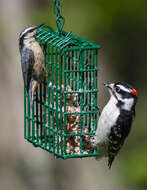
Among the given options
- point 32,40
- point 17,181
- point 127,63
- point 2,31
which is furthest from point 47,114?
point 127,63

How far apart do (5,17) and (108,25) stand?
243 centimetres

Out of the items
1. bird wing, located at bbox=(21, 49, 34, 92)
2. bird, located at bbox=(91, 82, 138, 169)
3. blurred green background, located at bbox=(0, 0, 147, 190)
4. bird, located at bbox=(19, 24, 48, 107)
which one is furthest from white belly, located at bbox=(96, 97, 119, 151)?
blurred green background, located at bbox=(0, 0, 147, 190)

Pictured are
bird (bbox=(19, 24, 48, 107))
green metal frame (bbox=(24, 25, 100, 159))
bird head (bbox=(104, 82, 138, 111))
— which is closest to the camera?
green metal frame (bbox=(24, 25, 100, 159))

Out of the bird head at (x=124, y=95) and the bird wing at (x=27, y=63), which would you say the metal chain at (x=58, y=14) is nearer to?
the bird wing at (x=27, y=63)

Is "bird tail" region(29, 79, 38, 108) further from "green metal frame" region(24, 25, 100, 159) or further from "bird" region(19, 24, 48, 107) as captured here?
"green metal frame" region(24, 25, 100, 159)

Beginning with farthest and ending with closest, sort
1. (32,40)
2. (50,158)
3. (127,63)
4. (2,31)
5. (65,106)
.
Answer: (127,63) < (50,158) < (2,31) < (32,40) < (65,106)

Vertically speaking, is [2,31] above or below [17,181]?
above

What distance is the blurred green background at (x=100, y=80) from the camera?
15.4 meters

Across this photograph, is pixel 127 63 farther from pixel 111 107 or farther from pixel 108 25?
pixel 111 107

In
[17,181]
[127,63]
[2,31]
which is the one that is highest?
[2,31]

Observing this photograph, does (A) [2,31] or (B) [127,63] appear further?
(B) [127,63]

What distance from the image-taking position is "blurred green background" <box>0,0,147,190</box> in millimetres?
15375

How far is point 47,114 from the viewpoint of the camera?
10.3 m

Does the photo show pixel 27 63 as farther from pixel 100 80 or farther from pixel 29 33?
pixel 100 80
